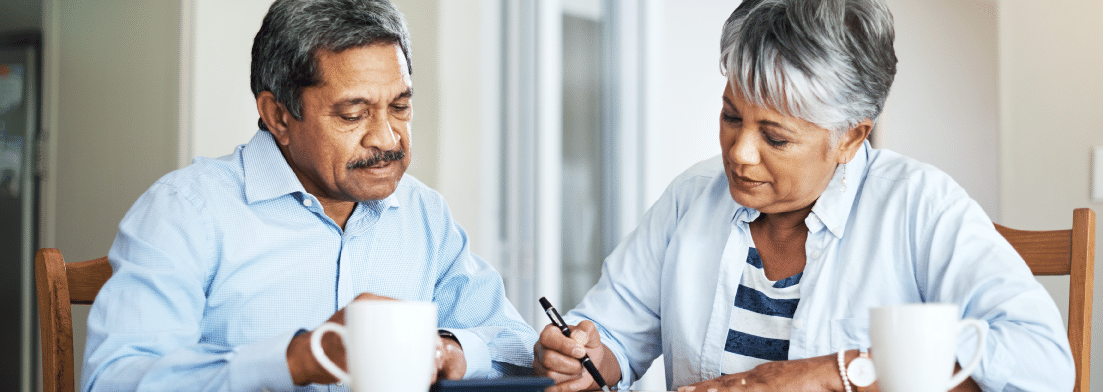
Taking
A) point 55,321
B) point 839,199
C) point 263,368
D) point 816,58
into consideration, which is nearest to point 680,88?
point 839,199

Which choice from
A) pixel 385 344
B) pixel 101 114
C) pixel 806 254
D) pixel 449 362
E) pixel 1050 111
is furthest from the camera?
pixel 101 114

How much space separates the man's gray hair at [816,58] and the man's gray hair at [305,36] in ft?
1.85

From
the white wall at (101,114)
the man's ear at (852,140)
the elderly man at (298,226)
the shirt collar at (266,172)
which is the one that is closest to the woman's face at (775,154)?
the man's ear at (852,140)

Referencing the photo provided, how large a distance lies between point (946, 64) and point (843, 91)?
12.4ft

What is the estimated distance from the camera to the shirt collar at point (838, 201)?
1.34m

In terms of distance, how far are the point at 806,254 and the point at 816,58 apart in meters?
0.33

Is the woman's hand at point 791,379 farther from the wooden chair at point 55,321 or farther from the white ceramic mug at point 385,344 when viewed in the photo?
the wooden chair at point 55,321

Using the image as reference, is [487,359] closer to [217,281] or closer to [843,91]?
[217,281]

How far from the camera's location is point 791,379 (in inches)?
41.4

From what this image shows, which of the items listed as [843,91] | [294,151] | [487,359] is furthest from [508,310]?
[843,91]

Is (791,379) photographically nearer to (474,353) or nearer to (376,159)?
(474,353)

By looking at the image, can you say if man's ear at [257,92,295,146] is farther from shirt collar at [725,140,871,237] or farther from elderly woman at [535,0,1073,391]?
shirt collar at [725,140,871,237]

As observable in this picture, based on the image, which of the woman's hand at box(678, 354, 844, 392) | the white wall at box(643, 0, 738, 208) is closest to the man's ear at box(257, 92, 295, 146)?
→ the woman's hand at box(678, 354, 844, 392)

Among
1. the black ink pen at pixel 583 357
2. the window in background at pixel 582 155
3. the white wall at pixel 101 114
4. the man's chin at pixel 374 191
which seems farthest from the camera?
the window in background at pixel 582 155
